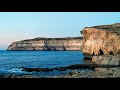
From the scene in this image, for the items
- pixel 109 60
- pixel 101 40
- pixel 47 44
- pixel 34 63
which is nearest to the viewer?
pixel 109 60

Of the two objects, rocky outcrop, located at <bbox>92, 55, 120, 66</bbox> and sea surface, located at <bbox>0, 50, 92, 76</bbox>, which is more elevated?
rocky outcrop, located at <bbox>92, 55, 120, 66</bbox>

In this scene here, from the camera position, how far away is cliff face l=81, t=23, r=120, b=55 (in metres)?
51.5

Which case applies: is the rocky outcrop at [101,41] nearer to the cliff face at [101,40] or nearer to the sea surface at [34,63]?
the cliff face at [101,40]

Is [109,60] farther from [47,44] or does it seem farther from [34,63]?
[47,44]

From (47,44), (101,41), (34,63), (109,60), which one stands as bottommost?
(34,63)

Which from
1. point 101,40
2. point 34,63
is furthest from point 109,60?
point 101,40

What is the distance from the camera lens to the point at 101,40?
56.3 m

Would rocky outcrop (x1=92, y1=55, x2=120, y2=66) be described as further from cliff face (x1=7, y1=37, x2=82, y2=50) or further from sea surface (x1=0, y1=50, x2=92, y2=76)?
cliff face (x1=7, y1=37, x2=82, y2=50)

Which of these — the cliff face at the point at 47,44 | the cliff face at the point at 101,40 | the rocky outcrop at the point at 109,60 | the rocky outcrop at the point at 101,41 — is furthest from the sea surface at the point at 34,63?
the cliff face at the point at 47,44

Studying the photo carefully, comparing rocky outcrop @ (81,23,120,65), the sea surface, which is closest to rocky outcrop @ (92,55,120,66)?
rocky outcrop @ (81,23,120,65)
